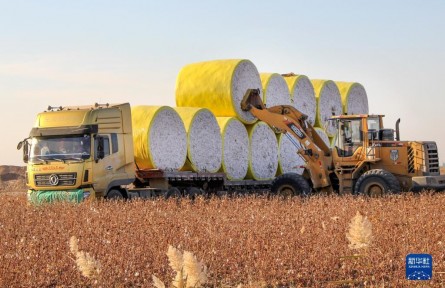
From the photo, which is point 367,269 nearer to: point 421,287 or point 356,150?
point 421,287

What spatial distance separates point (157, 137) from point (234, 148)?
3.61 metres

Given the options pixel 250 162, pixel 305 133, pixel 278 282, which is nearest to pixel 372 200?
pixel 305 133

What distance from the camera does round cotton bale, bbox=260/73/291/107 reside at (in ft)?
80.8

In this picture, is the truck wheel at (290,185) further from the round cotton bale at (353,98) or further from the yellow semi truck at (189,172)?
the round cotton bale at (353,98)

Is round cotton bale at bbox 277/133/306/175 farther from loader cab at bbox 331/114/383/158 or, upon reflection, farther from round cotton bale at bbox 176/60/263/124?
loader cab at bbox 331/114/383/158

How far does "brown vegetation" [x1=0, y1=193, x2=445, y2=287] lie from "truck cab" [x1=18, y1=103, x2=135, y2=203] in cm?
188

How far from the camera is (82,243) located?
455 inches

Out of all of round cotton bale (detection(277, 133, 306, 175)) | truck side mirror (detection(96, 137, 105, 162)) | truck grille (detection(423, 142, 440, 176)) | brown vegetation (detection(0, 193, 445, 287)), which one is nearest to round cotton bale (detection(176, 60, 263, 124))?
round cotton bale (detection(277, 133, 306, 175))

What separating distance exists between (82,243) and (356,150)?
445 inches

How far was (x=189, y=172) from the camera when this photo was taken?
21.2m

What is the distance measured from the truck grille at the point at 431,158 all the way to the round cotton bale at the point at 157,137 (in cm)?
694

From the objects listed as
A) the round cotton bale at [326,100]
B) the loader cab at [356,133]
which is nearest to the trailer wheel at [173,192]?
the loader cab at [356,133]

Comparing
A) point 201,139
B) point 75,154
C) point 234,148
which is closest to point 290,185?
point 234,148

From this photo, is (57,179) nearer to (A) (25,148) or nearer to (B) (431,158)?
(A) (25,148)
